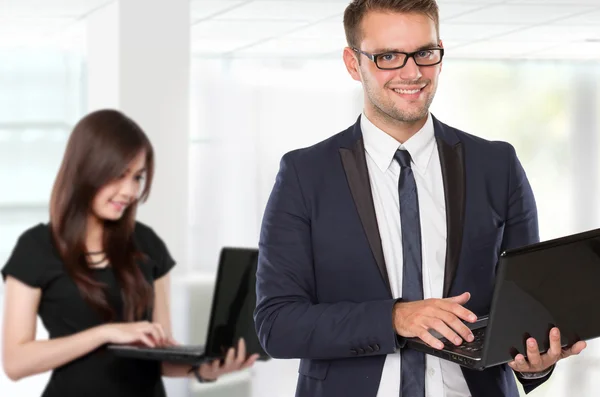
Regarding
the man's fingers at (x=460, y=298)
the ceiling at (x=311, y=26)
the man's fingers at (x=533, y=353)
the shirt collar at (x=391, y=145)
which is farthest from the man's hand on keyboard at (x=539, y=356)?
the ceiling at (x=311, y=26)

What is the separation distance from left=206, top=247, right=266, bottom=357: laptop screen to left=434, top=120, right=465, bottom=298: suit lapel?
0.99m

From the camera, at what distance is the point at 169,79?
5.93 metres

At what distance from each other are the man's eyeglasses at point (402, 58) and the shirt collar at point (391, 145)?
0.45 feet

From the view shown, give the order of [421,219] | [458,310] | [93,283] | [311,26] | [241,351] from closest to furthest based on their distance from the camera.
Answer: [458,310], [421,219], [93,283], [241,351], [311,26]

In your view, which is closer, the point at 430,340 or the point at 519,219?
the point at 430,340

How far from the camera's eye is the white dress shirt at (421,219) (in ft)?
5.71


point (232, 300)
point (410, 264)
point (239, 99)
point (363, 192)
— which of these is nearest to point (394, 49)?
point (363, 192)

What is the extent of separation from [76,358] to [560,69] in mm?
7609

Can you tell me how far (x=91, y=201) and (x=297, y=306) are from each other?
1.15 metres

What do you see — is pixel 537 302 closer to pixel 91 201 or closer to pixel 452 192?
pixel 452 192

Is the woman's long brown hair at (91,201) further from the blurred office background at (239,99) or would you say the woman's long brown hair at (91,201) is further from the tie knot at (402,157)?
the blurred office background at (239,99)

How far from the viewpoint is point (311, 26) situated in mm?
7020

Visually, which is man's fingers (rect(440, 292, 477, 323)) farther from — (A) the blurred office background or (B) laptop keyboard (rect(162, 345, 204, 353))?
(A) the blurred office background

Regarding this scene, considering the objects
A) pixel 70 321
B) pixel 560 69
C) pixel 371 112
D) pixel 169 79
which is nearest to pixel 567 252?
pixel 371 112
